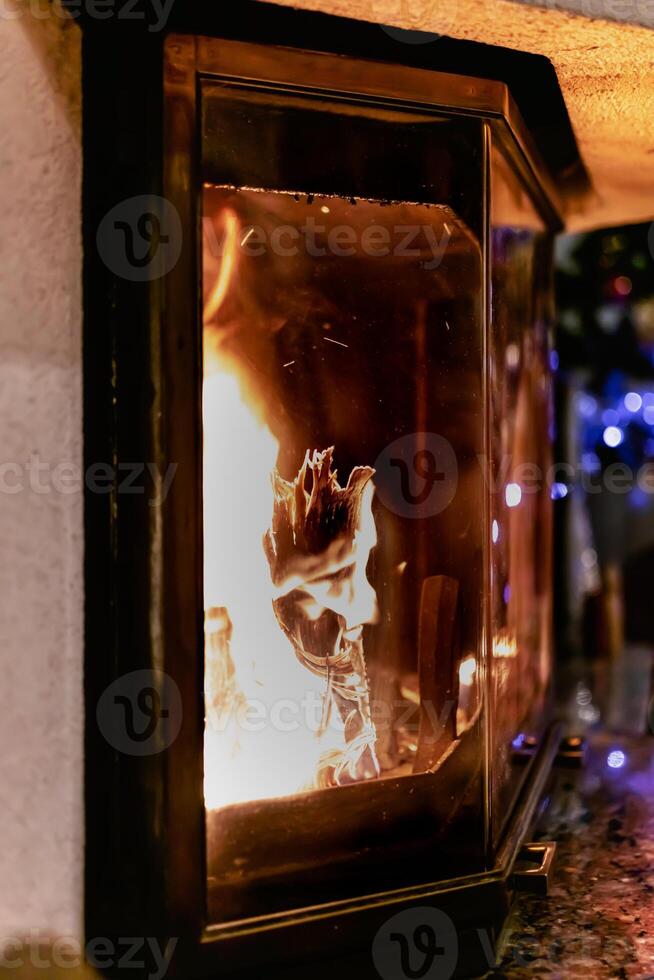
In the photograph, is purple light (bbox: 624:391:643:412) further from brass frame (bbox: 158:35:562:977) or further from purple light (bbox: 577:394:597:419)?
brass frame (bbox: 158:35:562:977)

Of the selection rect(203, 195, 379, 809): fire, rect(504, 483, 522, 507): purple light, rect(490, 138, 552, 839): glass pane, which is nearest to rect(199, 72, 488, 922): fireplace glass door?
rect(203, 195, 379, 809): fire

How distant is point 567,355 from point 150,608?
15.5ft

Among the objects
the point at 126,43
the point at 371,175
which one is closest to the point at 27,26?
the point at 126,43

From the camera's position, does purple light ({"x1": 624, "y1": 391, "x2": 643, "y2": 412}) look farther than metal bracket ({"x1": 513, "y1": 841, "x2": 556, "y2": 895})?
Yes

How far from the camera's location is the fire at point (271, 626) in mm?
2006

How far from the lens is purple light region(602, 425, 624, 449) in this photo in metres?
5.92

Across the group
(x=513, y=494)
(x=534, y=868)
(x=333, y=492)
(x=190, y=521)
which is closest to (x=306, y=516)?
(x=333, y=492)

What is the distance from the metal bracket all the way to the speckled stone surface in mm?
92

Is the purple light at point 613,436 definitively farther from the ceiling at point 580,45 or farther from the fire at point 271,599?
the fire at point 271,599

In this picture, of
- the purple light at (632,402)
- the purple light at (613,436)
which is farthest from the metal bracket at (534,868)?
the purple light at (632,402)

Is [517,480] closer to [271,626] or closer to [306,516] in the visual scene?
[306,516]

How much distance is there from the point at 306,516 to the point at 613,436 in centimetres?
438

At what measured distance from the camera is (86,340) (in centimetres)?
199

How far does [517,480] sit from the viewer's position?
2809 millimetres
